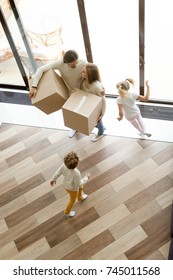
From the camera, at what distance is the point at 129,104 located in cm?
346

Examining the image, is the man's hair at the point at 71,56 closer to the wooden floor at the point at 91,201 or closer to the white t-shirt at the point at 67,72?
the white t-shirt at the point at 67,72

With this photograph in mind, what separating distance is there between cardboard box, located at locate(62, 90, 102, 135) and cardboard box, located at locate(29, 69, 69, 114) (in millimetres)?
123

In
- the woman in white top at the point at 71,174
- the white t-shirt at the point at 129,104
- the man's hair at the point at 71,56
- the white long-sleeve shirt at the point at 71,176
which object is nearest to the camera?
the woman in white top at the point at 71,174

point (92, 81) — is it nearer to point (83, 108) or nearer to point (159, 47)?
point (83, 108)

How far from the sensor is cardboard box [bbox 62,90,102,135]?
3.24m

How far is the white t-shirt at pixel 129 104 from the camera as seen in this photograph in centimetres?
339

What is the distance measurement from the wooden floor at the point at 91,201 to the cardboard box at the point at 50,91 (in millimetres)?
755

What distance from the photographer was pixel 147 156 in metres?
3.80

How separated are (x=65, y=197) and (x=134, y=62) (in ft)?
5.99

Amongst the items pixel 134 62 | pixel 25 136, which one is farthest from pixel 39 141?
pixel 134 62

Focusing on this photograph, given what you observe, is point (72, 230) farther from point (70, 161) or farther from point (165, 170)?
point (165, 170)

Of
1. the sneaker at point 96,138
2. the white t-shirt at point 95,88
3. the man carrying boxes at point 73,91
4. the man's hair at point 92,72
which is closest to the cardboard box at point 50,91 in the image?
the man carrying boxes at point 73,91

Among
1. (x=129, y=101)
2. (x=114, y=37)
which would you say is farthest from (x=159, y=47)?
(x=129, y=101)

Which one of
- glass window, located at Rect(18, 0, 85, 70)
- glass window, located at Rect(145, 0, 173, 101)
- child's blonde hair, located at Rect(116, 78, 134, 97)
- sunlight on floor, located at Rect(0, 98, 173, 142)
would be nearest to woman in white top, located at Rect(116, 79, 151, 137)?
child's blonde hair, located at Rect(116, 78, 134, 97)
